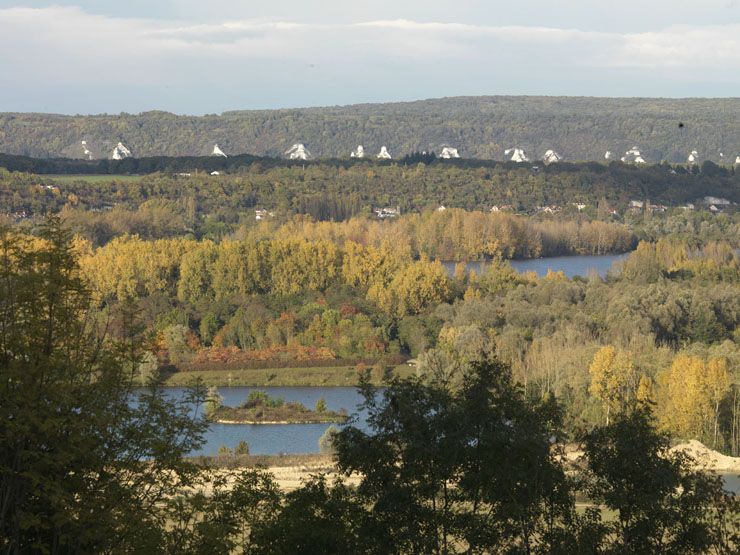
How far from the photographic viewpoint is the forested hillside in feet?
462

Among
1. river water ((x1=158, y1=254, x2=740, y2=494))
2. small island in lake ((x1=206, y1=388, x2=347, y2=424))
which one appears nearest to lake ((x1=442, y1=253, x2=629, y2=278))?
river water ((x1=158, y1=254, x2=740, y2=494))

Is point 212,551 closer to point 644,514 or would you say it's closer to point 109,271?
point 644,514

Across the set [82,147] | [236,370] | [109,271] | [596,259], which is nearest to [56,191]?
[109,271]

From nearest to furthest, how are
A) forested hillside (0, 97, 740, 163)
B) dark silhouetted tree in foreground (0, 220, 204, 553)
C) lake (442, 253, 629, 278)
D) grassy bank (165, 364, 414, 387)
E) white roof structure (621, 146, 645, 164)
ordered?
dark silhouetted tree in foreground (0, 220, 204, 553)
grassy bank (165, 364, 414, 387)
lake (442, 253, 629, 278)
forested hillside (0, 97, 740, 163)
white roof structure (621, 146, 645, 164)

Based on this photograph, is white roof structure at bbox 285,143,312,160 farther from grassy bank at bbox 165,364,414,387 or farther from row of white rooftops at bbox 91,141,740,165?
grassy bank at bbox 165,364,414,387

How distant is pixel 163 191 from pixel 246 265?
31.5m

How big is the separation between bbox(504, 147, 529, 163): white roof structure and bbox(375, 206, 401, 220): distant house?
5391cm

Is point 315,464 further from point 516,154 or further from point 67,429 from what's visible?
point 516,154

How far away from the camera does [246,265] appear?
53312 mm

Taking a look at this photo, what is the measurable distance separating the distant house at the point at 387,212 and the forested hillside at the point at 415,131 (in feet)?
179

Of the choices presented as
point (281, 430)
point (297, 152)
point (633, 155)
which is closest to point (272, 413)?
point (281, 430)

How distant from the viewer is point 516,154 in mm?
146750

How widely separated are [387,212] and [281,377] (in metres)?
47.0

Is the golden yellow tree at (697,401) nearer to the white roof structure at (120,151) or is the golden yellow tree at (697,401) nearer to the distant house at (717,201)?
the distant house at (717,201)
